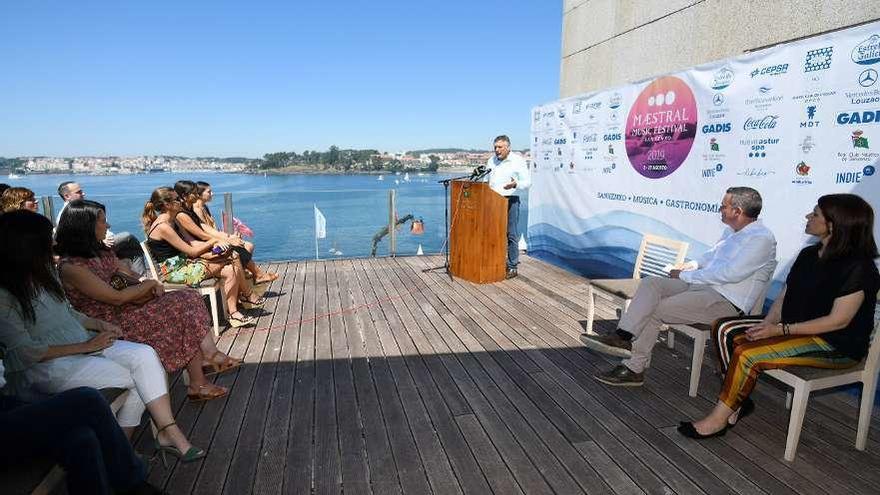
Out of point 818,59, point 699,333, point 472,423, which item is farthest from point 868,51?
point 472,423

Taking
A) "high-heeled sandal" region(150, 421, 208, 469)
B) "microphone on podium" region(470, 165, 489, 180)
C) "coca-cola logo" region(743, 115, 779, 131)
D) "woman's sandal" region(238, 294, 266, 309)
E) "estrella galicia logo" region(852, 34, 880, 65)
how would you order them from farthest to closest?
"microphone on podium" region(470, 165, 489, 180) < "woman's sandal" region(238, 294, 266, 309) < "coca-cola logo" region(743, 115, 779, 131) < "estrella galicia logo" region(852, 34, 880, 65) < "high-heeled sandal" region(150, 421, 208, 469)

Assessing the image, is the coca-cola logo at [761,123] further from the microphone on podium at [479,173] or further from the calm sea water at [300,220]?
the calm sea water at [300,220]

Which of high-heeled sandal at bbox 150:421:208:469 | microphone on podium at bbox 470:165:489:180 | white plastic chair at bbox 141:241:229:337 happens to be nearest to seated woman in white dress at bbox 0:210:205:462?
high-heeled sandal at bbox 150:421:208:469

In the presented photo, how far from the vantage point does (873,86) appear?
280cm

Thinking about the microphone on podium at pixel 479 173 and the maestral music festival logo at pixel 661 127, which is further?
the microphone on podium at pixel 479 173

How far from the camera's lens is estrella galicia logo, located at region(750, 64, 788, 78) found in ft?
11.1

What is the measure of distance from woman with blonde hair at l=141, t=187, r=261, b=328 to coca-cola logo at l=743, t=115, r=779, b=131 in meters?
4.53

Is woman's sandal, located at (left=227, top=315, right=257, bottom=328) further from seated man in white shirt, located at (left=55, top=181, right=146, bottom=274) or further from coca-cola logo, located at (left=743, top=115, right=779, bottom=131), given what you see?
coca-cola logo, located at (left=743, top=115, right=779, bottom=131)

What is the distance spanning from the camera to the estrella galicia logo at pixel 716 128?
394 centimetres

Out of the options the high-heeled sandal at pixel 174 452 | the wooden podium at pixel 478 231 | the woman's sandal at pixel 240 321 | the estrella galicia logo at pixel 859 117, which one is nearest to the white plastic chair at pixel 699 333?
the estrella galicia logo at pixel 859 117

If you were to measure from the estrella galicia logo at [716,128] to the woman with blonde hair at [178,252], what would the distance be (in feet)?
14.6

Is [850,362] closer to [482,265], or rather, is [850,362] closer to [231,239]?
[482,265]

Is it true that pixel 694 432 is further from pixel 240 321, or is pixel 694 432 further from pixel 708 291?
pixel 240 321

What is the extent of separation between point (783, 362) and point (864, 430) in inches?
22.2
